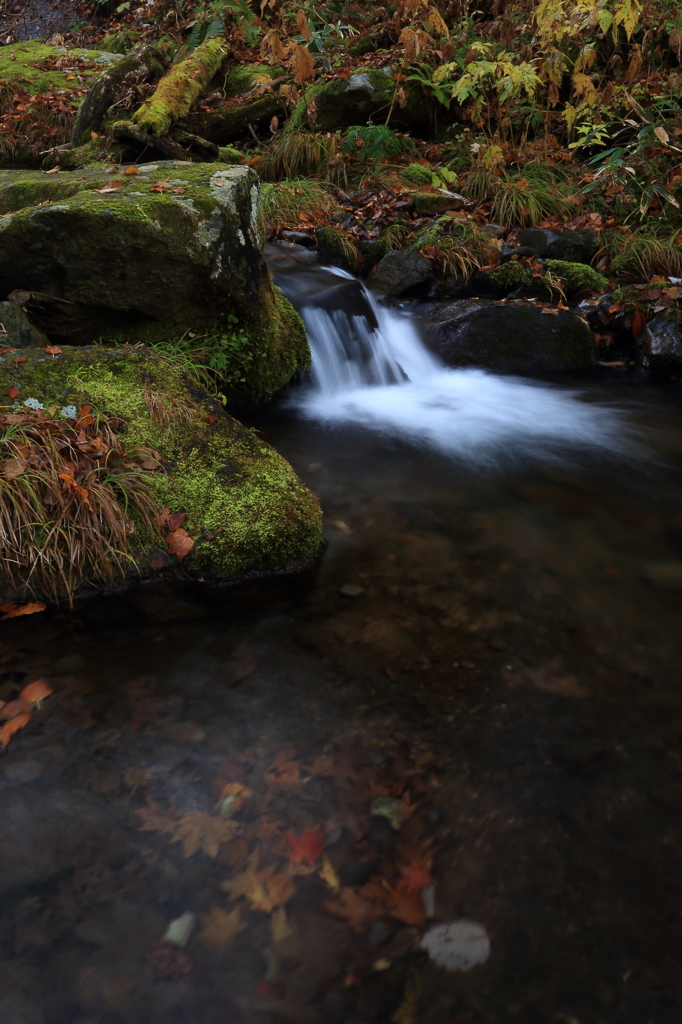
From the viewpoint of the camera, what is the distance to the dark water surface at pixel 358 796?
67.2 inches

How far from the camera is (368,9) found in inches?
447

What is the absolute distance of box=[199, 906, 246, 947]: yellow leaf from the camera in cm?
180

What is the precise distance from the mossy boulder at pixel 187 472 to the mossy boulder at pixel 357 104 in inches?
285

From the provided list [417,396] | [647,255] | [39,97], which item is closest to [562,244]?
[647,255]

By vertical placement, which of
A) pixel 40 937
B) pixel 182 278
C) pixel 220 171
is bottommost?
pixel 40 937

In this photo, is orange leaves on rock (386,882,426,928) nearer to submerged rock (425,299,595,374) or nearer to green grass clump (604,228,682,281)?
submerged rock (425,299,595,374)

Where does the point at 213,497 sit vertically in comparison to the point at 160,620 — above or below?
above

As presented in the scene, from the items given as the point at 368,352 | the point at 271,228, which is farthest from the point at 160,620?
the point at 271,228

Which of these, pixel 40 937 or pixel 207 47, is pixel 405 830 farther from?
pixel 207 47

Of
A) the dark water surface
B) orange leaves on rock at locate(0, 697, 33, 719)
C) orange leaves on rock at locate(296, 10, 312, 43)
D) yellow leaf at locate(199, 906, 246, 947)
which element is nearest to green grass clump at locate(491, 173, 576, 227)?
orange leaves on rock at locate(296, 10, 312, 43)

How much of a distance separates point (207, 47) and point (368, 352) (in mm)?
7708

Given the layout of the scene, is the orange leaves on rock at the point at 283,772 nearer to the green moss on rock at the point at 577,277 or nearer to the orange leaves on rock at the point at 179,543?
the orange leaves on rock at the point at 179,543

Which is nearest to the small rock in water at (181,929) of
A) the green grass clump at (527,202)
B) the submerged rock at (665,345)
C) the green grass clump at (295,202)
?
the submerged rock at (665,345)

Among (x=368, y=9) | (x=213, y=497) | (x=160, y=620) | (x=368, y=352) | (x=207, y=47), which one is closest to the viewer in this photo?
(x=160, y=620)
